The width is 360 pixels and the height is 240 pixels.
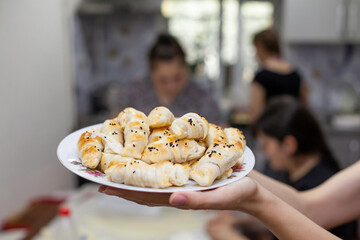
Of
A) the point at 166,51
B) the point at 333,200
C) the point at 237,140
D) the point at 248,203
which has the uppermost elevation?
the point at 166,51

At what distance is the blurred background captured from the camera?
93.7 inches

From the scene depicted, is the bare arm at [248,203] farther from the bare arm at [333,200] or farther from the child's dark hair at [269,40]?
the child's dark hair at [269,40]

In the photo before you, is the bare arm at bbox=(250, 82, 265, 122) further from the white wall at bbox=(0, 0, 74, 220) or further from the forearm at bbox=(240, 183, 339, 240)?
the forearm at bbox=(240, 183, 339, 240)

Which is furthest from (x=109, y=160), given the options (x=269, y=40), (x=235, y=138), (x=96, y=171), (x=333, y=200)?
(x=269, y=40)

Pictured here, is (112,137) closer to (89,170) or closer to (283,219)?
(89,170)

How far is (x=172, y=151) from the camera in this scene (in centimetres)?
75

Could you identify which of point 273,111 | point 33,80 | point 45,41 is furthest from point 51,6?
point 273,111

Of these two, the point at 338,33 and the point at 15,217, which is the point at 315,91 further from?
the point at 15,217

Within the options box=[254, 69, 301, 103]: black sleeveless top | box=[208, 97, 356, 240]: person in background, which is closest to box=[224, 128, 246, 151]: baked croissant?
box=[208, 97, 356, 240]: person in background

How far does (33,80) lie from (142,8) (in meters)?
1.14

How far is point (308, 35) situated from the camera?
3.41 meters

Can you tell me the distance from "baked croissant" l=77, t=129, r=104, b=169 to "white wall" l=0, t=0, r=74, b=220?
1.76m

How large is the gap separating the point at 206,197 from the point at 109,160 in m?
0.21

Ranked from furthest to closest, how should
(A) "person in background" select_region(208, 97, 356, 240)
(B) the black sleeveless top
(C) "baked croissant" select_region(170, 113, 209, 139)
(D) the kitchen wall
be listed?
(D) the kitchen wall
(B) the black sleeveless top
(A) "person in background" select_region(208, 97, 356, 240)
(C) "baked croissant" select_region(170, 113, 209, 139)
